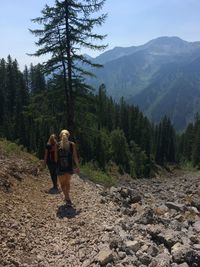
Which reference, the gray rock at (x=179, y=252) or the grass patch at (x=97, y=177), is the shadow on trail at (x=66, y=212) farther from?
the grass patch at (x=97, y=177)

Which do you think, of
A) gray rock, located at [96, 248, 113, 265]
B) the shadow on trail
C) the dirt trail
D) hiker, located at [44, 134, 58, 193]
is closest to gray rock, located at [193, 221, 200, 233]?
the dirt trail

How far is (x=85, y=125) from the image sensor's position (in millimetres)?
26594

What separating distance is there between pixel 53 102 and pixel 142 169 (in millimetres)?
68808

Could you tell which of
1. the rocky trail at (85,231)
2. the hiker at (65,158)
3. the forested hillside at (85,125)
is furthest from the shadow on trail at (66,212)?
the forested hillside at (85,125)

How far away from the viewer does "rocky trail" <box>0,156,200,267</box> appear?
932 cm

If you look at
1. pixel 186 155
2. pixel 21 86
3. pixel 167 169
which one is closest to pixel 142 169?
pixel 167 169

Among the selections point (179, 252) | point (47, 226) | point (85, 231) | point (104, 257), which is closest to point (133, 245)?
point (104, 257)

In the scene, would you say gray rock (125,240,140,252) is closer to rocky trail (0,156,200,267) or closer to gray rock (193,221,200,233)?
rocky trail (0,156,200,267)

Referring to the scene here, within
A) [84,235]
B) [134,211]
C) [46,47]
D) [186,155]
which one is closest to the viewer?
[84,235]

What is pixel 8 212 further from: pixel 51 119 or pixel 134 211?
pixel 51 119

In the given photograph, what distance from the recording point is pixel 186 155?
145 m

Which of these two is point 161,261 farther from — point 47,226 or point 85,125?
point 85,125

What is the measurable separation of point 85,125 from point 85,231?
51.4 ft

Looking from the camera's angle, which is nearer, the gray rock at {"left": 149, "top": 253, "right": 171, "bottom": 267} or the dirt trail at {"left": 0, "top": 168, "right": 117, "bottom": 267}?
the gray rock at {"left": 149, "top": 253, "right": 171, "bottom": 267}
